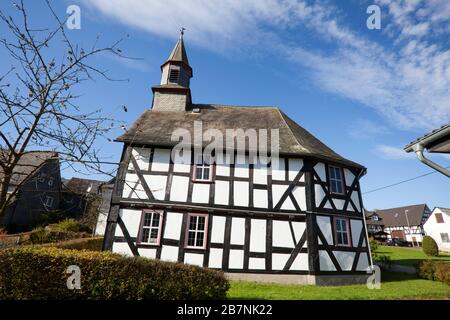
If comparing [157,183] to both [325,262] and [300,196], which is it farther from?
[325,262]

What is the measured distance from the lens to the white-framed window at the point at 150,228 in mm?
12763

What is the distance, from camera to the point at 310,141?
55.3 ft

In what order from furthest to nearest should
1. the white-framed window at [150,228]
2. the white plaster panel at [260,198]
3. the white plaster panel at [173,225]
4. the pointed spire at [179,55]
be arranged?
1. the pointed spire at [179,55]
2. the white plaster panel at [260,198]
3. the white plaster panel at [173,225]
4. the white-framed window at [150,228]

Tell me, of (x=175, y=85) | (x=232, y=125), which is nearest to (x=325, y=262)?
(x=232, y=125)

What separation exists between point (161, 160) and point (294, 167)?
731 centimetres

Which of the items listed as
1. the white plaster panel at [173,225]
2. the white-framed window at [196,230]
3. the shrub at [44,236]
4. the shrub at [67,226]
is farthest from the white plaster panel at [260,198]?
the shrub at [67,226]

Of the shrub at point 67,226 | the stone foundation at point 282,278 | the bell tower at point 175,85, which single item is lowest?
the stone foundation at point 282,278

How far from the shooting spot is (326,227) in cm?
1373

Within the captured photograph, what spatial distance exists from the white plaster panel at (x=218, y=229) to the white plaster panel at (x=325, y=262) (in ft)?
16.5

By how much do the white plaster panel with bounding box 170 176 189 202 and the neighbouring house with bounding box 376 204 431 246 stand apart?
177ft

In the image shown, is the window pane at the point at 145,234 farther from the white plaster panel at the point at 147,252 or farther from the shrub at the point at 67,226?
the shrub at the point at 67,226

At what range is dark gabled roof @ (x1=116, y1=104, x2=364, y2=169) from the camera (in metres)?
14.5

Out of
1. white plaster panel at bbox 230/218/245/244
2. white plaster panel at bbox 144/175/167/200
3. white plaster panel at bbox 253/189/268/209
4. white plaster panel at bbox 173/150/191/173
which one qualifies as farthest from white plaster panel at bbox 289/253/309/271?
white plaster panel at bbox 144/175/167/200

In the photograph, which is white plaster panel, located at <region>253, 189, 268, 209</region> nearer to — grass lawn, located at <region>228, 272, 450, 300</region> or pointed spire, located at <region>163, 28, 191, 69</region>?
grass lawn, located at <region>228, 272, 450, 300</region>
